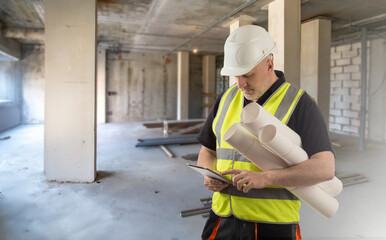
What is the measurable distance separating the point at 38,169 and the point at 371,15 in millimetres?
6790

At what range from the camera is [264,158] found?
0.89 metres

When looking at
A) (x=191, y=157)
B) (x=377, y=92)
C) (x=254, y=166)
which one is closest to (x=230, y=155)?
(x=254, y=166)

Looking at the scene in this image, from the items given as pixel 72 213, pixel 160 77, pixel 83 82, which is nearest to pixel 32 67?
pixel 160 77

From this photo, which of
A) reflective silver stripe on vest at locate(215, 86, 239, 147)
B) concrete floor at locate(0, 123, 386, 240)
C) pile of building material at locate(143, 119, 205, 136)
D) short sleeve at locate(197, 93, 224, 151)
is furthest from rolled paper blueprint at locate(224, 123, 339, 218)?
pile of building material at locate(143, 119, 205, 136)

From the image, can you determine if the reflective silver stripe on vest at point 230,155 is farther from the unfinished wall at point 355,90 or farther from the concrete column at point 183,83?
the concrete column at point 183,83

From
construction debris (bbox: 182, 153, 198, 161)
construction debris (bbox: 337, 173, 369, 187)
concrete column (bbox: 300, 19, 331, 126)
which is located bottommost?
construction debris (bbox: 337, 173, 369, 187)

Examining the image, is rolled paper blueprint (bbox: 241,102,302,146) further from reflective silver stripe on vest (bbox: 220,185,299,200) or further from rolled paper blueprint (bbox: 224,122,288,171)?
reflective silver stripe on vest (bbox: 220,185,299,200)

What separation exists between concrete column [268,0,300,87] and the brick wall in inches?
162

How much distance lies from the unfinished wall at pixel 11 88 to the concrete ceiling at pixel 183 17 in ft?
8.91

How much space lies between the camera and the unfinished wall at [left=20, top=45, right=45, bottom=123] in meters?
9.99

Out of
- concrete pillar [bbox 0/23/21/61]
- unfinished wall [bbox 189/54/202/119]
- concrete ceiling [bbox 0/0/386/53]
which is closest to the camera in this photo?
concrete ceiling [bbox 0/0/386/53]

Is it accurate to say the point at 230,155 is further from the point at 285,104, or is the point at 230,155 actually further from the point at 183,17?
the point at 183,17

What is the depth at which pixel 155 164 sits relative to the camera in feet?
15.9

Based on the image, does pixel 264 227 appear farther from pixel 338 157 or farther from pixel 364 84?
pixel 364 84
